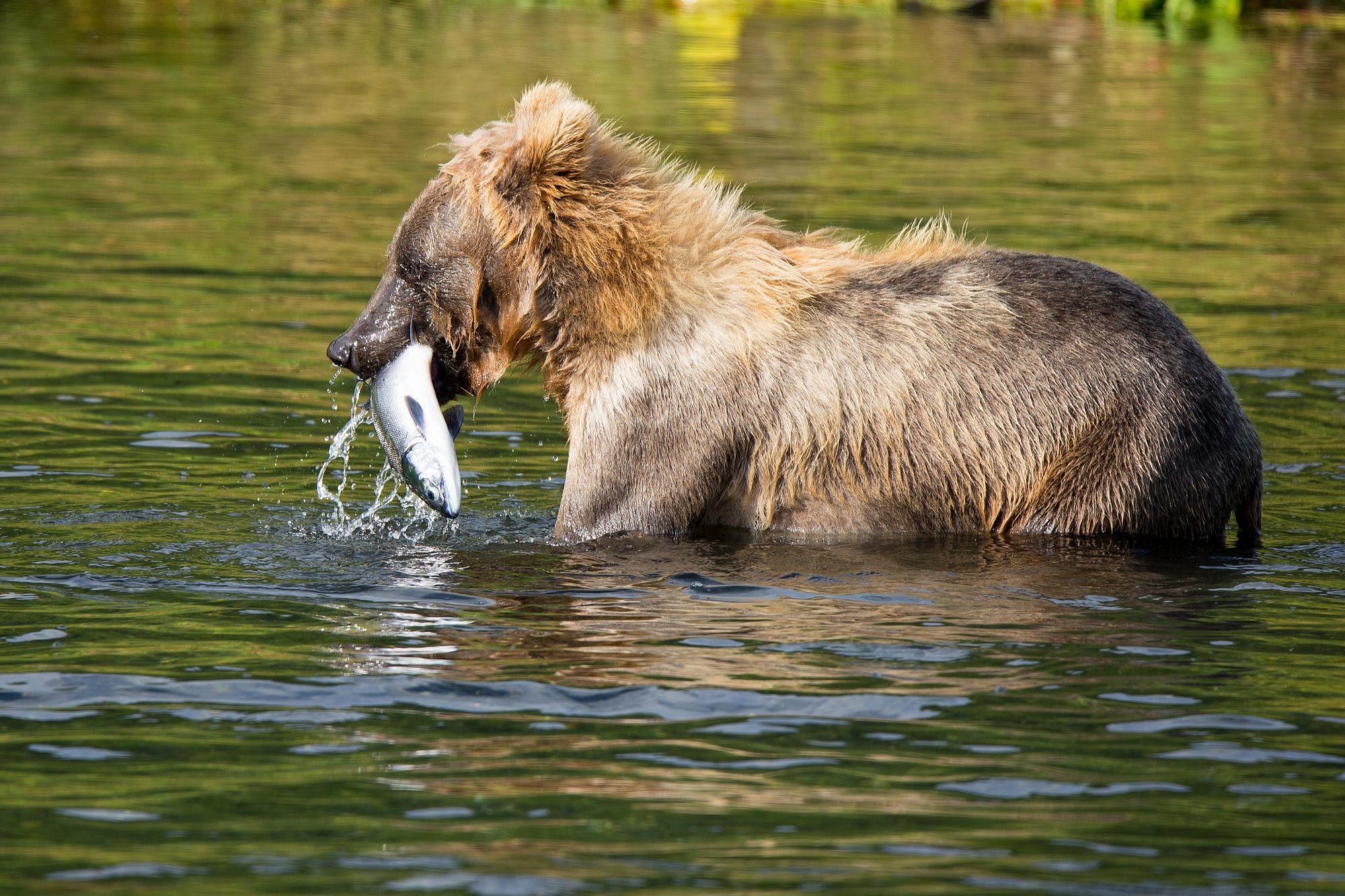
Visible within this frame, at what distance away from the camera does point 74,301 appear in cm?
1320

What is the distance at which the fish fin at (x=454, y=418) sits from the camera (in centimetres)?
786

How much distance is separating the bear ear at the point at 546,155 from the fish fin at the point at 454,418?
99 centimetres

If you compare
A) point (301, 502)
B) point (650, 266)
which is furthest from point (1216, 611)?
point (301, 502)

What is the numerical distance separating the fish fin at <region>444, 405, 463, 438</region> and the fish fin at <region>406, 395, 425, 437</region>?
213mm

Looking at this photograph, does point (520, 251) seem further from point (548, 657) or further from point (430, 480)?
point (548, 657)

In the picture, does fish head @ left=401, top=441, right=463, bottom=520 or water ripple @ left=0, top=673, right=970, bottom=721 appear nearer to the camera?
water ripple @ left=0, top=673, right=970, bottom=721

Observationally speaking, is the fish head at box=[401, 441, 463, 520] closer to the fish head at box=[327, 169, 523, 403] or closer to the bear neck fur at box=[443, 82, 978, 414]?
the fish head at box=[327, 169, 523, 403]

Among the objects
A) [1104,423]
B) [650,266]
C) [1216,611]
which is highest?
[650,266]

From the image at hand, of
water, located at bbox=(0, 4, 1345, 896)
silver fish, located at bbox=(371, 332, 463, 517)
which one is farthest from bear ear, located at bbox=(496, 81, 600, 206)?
water, located at bbox=(0, 4, 1345, 896)

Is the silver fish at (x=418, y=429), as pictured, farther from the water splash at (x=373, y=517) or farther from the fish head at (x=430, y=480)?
the water splash at (x=373, y=517)

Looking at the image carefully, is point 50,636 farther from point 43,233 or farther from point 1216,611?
point 43,233

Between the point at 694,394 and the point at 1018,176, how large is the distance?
1300cm

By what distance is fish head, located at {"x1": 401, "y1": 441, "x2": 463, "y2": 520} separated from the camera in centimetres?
745

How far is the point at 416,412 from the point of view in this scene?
7.65 m
